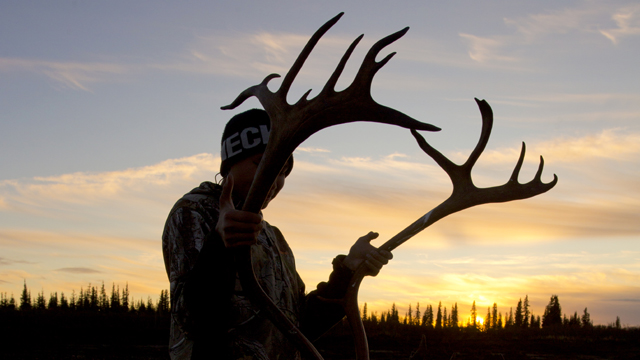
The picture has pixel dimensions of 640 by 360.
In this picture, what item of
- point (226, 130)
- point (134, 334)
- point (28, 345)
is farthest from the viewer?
point (134, 334)

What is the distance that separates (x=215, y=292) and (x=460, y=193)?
1.83 m

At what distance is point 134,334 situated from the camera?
2834cm

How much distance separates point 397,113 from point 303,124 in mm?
448

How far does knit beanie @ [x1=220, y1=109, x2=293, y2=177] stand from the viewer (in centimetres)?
327

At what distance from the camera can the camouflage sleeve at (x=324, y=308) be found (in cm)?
366

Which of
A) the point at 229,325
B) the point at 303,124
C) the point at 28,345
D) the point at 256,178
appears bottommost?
the point at 28,345

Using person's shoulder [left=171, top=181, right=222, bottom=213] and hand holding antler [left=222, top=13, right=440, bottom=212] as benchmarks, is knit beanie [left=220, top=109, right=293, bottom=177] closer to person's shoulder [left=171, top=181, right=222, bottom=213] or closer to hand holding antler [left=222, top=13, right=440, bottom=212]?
person's shoulder [left=171, top=181, right=222, bottom=213]

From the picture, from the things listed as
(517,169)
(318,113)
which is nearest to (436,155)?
(517,169)

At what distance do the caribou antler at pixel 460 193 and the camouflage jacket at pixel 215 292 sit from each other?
0.21 meters

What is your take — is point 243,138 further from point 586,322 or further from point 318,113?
point 586,322

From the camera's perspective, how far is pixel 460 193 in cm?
373

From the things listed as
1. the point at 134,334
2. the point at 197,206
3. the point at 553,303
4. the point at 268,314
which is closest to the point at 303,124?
the point at 197,206

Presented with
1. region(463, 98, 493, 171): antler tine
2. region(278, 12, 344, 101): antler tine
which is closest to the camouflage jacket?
region(278, 12, 344, 101): antler tine

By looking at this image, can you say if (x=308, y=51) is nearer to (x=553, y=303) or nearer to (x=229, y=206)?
(x=229, y=206)
